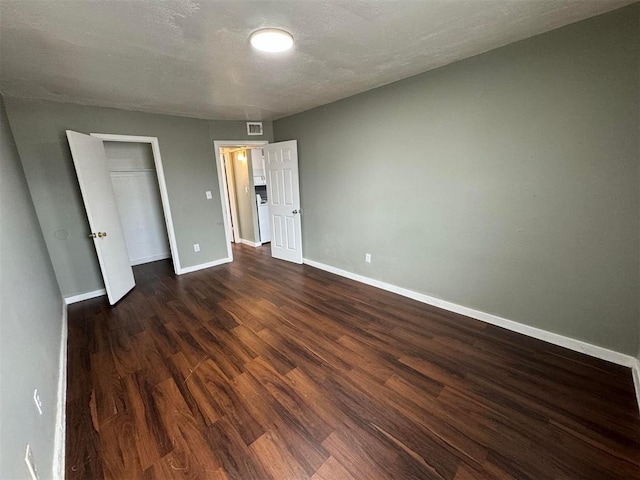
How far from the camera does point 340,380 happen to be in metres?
1.91

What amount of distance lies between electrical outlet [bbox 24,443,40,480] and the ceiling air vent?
4.27m

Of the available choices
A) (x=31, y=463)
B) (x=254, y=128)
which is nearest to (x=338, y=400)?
(x=31, y=463)

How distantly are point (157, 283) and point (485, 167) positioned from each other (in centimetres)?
438

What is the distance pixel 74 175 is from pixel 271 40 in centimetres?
311

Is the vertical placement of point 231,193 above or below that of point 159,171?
below

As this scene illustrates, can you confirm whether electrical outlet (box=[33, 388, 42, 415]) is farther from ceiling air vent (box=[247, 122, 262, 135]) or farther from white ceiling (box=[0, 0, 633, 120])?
ceiling air vent (box=[247, 122, 262, 135])

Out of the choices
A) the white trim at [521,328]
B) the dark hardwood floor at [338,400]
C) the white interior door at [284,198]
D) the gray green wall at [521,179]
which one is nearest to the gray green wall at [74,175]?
the white interior door at [284,198]

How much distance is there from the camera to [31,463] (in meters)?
1.08

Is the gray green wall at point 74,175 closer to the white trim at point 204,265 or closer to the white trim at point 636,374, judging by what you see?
the white trim at point 204,265

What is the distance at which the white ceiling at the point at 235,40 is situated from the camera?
4.78 ft

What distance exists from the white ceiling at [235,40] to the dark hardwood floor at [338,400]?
238 centimetres

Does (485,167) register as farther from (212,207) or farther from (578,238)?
(212,207)

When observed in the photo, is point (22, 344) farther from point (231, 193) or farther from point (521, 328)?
point (231, 193)

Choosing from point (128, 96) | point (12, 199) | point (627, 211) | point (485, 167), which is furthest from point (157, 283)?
point (627, 211)
